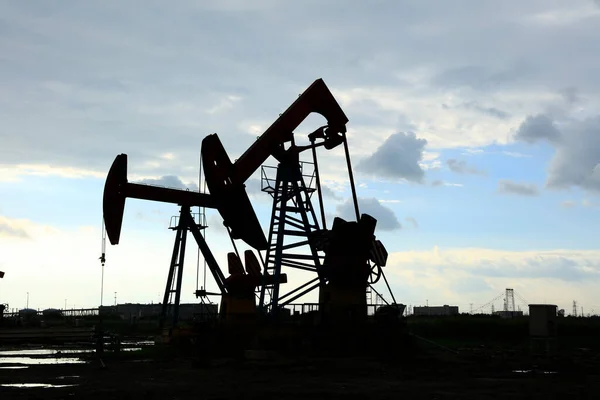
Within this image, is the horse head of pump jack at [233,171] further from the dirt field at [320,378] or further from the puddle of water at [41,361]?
the dirt field at [320,378]

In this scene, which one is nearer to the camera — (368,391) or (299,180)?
(368,391)

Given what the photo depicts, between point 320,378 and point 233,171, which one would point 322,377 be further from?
point 233,171

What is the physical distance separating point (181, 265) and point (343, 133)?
→ 34.2ft

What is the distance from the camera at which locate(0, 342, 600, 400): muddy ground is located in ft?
60.3

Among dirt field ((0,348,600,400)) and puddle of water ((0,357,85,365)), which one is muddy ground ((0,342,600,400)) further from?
puddle of water ((0,357,85,365))

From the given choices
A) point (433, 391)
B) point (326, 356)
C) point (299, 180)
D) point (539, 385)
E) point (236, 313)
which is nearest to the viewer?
point (433, 391)

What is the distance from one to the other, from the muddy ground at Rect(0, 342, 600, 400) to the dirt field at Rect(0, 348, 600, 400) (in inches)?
1.0

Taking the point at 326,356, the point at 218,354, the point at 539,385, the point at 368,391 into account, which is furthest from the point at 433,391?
the point at 218,354

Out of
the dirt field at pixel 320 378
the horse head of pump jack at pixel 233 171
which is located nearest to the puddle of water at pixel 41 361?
the dirt field at pixel 320 378

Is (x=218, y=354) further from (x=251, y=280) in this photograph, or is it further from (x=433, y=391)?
(x=433, y=391)

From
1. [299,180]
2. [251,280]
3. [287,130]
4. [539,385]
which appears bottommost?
[539,385]

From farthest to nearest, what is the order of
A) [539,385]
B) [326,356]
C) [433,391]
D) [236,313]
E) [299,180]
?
[299,180] → [236,313] → [326,356] → [539,385] → [433,391]

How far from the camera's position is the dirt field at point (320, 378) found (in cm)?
A: 1838

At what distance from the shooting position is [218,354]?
104ft
